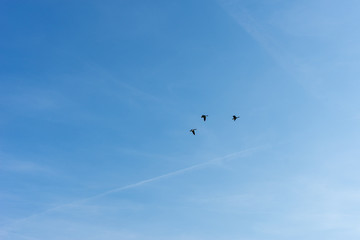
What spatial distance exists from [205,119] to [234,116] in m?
15.1

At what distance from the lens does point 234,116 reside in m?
136

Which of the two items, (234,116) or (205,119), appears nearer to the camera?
(205,119)

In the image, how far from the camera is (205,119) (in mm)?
127250
